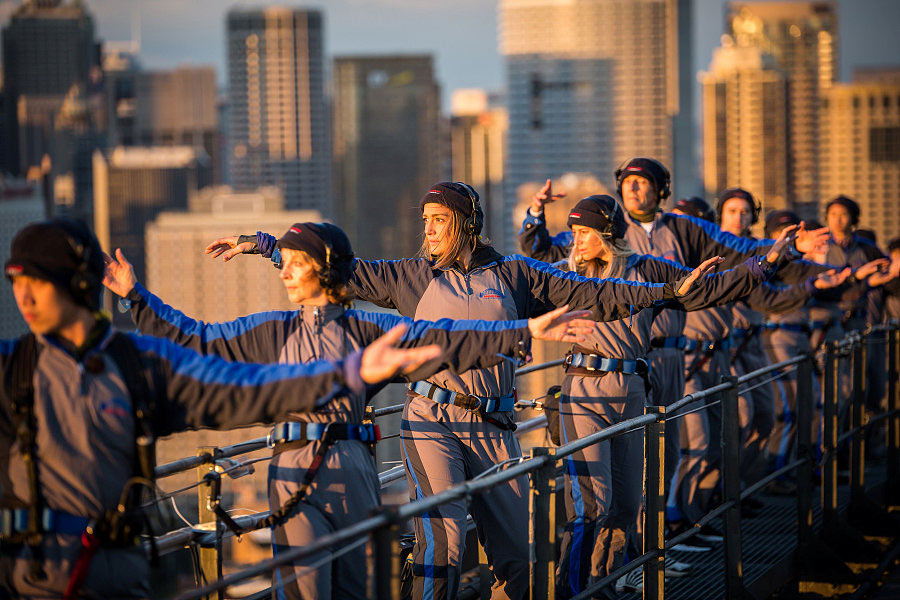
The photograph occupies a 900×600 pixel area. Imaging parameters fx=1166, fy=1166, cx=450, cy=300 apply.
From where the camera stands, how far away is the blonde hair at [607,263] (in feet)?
19.0

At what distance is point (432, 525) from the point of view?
472 centimetres

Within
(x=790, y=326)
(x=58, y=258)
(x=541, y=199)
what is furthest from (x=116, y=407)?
(x=790, y=326)

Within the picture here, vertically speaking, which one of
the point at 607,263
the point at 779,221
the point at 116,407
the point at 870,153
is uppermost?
the point at 870,153

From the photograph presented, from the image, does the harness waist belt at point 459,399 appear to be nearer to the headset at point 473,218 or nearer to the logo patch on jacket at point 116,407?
the headset at point 473,218

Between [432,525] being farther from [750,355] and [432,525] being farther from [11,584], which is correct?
[750,355]

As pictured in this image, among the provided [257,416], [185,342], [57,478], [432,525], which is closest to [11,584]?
[57,478]

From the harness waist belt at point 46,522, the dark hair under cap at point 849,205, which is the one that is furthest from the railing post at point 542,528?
the dark hair under cap at point 849,205

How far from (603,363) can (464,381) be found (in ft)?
3.57

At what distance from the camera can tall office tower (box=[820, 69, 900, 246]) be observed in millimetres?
168125

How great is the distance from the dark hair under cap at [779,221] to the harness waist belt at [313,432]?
535 centimetres

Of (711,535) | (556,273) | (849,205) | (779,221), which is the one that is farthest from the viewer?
(849,205)

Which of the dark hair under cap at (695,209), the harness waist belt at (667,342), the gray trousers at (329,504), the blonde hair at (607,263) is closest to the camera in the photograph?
the gray trousers at (329,504)

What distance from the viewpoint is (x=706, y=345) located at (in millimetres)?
7312

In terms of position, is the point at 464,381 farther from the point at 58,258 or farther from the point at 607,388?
the point at 58,258
